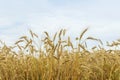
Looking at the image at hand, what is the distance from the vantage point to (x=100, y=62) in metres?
5.13

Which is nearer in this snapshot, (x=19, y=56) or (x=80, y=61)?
(x=80, y=61)

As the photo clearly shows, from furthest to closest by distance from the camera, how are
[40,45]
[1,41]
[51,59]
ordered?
1. [1,41]
2. [40,45]
3. [51,59]

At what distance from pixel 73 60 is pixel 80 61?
0.80 feet

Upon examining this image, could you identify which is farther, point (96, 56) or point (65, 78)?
point (96, 56)

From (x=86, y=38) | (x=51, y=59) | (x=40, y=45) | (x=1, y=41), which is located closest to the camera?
(x=86, y=38)

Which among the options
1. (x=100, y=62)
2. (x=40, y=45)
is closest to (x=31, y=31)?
(x=40, y=45)

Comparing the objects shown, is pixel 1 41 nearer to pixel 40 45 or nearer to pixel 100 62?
pixel 40 45

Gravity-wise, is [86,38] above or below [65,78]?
above

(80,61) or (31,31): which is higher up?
(31,31)

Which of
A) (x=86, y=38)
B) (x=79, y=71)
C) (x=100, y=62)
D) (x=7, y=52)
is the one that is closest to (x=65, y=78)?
(x=79, y=71)

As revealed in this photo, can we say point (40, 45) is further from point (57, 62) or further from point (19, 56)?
point (19, 56)

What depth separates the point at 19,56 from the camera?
5621mm

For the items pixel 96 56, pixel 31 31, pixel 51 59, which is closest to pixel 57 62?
pixel 51 59

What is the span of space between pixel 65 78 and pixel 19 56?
1.43 m
